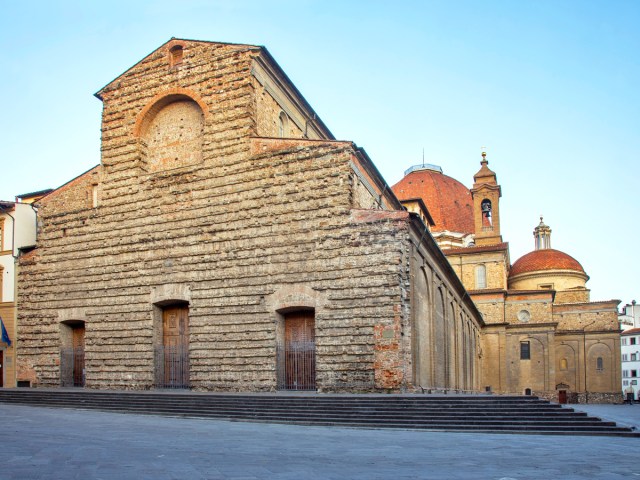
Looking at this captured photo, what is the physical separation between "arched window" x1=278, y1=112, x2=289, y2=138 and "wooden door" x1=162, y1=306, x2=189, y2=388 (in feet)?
24.0

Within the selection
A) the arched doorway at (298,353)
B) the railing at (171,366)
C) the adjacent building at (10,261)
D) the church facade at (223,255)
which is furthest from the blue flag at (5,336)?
the arched doorway at (298,353)

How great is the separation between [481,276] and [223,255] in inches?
1250

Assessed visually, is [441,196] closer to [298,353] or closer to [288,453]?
[298,353]

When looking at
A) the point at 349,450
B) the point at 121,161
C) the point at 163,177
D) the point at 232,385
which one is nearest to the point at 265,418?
the point at 232,385

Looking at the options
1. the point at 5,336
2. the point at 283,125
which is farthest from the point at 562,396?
the point at 5,336

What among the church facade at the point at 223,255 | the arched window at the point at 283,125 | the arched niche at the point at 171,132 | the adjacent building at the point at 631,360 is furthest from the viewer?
the adjacent building at the point at 631,360

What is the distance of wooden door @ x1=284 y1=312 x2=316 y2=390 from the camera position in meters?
20.5

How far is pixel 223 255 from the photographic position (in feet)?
72.5

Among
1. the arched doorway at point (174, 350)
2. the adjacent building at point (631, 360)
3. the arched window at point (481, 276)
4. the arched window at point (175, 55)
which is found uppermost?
the arched window at point (175, 55)

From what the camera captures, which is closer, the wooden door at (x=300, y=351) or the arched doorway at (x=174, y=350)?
the wooden door at (x=300, y=351)

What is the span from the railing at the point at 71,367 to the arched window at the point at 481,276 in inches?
1276

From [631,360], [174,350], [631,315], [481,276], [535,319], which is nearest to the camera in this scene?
[174,350]

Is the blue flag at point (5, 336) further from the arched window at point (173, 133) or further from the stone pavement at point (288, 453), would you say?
the stone pavement at point (288, 453)

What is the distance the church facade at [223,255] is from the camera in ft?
65.1
